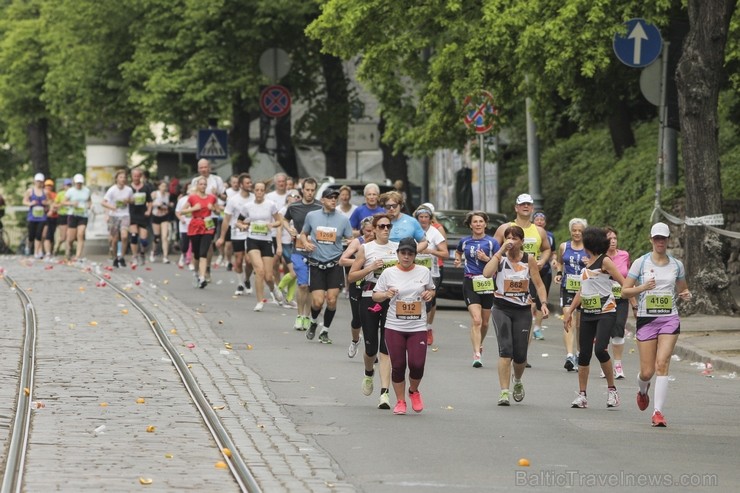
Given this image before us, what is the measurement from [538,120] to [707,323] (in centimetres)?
890

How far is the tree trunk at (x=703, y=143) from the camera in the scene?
21.7 m

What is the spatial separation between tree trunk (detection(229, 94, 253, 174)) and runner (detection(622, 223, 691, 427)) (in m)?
28.5

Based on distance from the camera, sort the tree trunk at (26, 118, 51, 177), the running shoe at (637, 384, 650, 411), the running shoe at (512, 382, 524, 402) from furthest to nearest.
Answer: the tree trunk at (26, 118, 51, 177)
the running shoe at (512, 382, 524, 402)
the running shoe at (637, 384, 650, 411)

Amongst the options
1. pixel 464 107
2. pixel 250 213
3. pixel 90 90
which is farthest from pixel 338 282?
pixel 90 90

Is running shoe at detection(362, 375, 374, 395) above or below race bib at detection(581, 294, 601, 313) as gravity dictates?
below

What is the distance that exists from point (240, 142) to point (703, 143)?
848 inches

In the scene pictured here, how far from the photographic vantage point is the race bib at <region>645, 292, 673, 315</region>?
1326cm

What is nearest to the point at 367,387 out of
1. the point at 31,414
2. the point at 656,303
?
the point at 656,303

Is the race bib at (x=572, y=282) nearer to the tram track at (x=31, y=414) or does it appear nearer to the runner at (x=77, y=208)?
the tram track at (x=31, y=414)

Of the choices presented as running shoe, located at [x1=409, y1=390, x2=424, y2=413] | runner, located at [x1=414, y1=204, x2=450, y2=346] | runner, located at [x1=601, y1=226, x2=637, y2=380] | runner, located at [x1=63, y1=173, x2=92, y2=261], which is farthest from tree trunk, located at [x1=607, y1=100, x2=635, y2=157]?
running shoe, located at [x1=409, y1=390, x2=424, y2=413]

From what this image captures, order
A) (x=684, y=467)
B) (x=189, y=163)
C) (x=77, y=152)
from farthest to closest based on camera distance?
(x=77, y=152) < (x=189, y=163) < (x=684, y=467)

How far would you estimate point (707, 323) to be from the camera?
21.0 meters

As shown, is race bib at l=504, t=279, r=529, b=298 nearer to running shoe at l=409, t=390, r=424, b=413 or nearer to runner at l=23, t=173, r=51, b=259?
running shoe at l=409, t=390, r=424, b=413

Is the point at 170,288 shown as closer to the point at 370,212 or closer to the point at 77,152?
the point at 370,212
